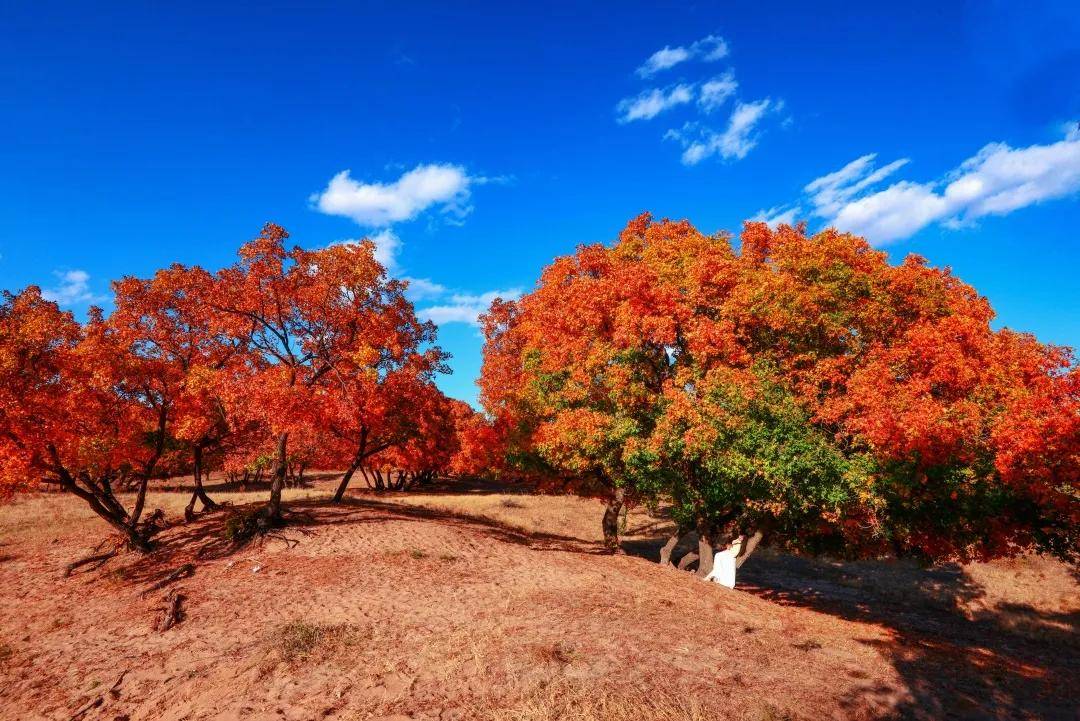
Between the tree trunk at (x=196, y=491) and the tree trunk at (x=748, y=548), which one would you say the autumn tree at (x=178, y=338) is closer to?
the tree trunk at (x=196, y=491)

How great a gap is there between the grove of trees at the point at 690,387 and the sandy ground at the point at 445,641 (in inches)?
120

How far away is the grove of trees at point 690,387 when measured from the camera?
1473 centimetres

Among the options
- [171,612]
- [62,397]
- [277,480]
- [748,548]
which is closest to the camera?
[171,612]

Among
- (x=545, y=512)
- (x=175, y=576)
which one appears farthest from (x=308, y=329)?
(x=545, y=512)

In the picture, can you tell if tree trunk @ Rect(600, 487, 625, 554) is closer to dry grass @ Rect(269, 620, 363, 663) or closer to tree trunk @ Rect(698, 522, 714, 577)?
tree trunk @ Rect(698, 522, 714, 577)

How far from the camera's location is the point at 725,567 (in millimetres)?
21109

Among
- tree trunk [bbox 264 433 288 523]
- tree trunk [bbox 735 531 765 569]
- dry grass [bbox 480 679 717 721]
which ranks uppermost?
tree trunk [bbox 264 433 288 523]

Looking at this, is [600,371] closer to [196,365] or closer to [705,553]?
[705,553]

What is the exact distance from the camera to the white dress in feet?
68.8

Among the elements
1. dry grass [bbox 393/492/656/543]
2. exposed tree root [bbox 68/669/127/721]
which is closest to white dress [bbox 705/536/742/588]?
dry grass [bbox 393/492/656/543]

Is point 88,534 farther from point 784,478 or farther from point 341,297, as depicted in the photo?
point 784,478

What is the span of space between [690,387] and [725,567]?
8390mm

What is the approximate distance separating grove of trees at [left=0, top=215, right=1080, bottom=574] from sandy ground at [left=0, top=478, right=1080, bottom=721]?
3060mm

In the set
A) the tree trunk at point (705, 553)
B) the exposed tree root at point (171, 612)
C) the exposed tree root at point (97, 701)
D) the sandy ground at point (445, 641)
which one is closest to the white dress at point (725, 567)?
the tree trunk at point (705, 553)
